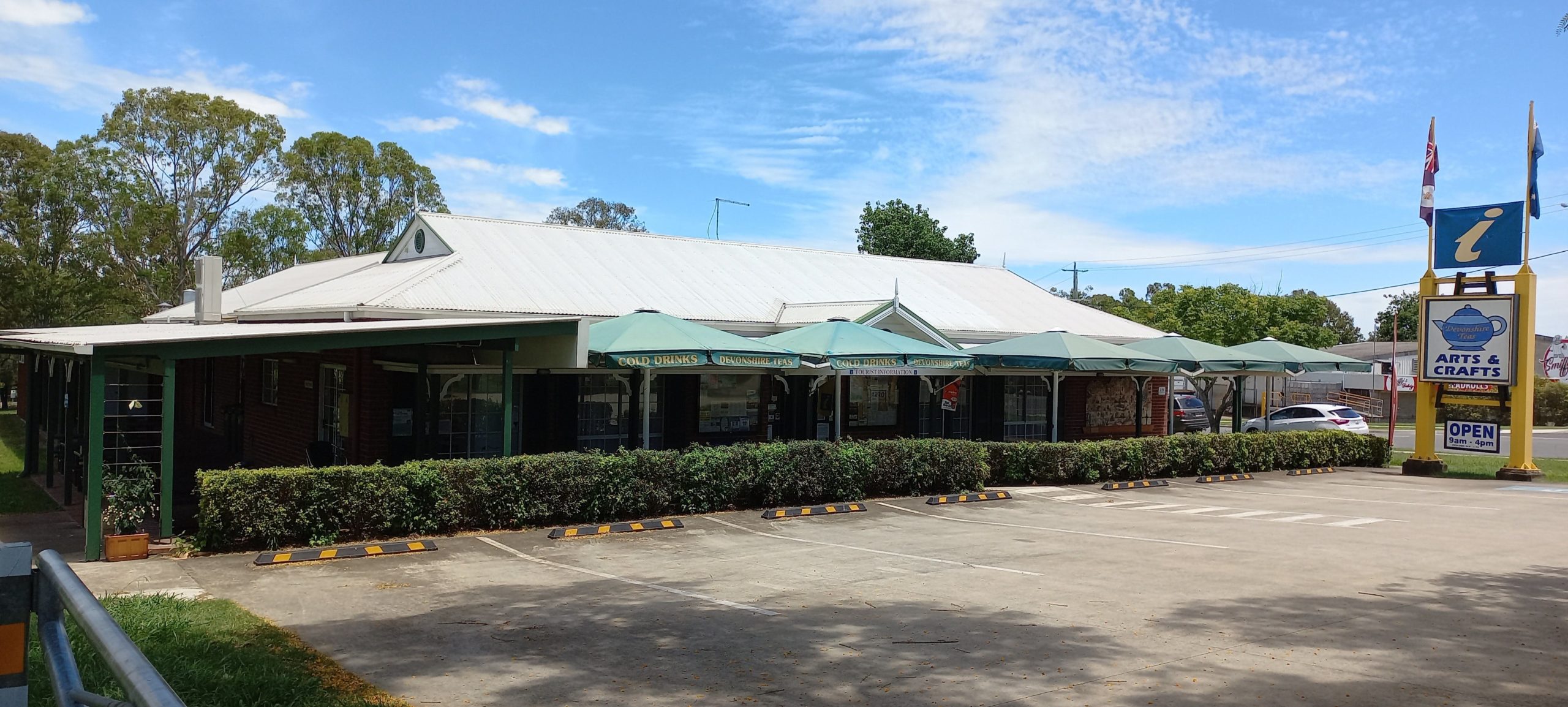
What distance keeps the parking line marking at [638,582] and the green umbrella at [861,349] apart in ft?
21.6

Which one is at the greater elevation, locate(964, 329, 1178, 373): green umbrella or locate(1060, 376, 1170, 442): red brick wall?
locate(964, 329, 1178, 373): green umbrella

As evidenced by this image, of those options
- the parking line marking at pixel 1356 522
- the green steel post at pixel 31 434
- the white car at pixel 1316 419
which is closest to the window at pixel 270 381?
the green steel post at pixel 31 434

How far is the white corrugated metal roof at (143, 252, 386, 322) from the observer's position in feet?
70.8

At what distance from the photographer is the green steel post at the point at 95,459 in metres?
10.4

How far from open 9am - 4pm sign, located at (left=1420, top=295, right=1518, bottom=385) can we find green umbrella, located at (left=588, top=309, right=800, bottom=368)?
15.7 metres

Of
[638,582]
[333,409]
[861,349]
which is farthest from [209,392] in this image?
[638,582]

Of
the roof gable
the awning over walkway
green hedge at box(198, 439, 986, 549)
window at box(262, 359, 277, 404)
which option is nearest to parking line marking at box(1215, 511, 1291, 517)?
green hedge at box(198, 439, 986, 549)

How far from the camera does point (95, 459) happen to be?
10.5 meters

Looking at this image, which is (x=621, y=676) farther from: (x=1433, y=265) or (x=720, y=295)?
(x=1433, y=265)

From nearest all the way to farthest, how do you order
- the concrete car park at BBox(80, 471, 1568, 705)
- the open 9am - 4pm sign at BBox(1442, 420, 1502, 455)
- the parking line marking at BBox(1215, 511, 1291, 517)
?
the concrete car park at BBox(80, 471, 1568, 705)
the parking line marking at BBox(1215, 511, 1291, 517)
the open 9am - 4pm sign at BBox(1442, 420, 1502, 455)

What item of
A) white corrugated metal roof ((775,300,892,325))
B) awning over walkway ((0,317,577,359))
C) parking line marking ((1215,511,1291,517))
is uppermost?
white corrugated metal roof ((775,300,892,325))

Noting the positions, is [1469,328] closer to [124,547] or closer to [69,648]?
[124,547]

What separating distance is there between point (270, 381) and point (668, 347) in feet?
31.3

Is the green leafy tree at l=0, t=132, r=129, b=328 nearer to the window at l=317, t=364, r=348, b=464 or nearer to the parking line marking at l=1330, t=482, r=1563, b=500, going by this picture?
the window at l=317, t=364, r=348, b=464
